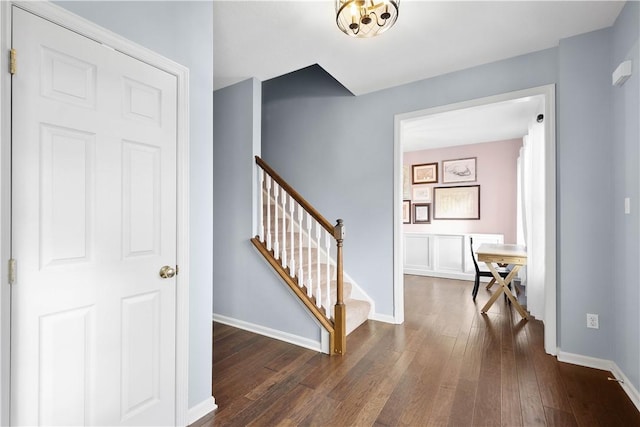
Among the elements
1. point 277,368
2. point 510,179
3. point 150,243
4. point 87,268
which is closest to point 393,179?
point 277,368

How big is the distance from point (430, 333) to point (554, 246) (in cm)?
138

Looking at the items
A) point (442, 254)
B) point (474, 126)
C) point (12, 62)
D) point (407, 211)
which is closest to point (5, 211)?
point (12, 62)

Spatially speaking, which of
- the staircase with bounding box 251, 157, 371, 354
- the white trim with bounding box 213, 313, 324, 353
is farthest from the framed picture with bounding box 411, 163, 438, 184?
the white trim with bounding box 213, 313, 324, 353

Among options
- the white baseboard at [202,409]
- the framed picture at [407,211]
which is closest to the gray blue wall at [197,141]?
the white baseboard at [202,409]

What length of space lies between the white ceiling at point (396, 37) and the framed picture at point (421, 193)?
3.42 metres

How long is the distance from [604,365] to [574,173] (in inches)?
59.6

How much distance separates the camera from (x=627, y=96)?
2012 mm

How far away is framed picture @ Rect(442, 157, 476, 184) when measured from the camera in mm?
5796

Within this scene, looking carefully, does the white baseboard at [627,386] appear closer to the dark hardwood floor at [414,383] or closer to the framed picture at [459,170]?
the dark hardwood floor at [414,383]

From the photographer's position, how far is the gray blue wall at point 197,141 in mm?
1642

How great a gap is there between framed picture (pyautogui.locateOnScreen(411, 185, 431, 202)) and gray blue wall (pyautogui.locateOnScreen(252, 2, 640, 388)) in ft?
10.4

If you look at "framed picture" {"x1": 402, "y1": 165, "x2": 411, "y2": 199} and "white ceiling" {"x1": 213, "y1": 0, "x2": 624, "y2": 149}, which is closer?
"white ceiling" {"x1": 213, "y1": 0, "x2": 624, "y2": 149}

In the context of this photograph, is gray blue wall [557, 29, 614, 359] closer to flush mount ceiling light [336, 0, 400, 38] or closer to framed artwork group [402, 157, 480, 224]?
flush mount ceiling light [336, 0, 400, 38]

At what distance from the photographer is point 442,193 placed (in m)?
6.09
